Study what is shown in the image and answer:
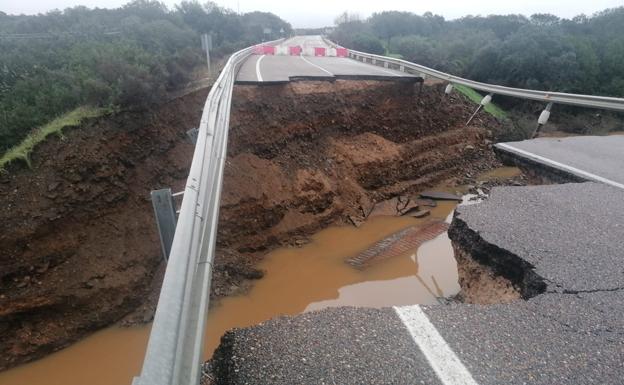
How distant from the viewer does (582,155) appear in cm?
669

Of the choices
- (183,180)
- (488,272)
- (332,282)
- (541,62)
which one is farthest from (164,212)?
(541,62)

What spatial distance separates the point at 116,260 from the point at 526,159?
7.84 m

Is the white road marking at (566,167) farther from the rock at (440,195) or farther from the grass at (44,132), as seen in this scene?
the grass at (44,132)

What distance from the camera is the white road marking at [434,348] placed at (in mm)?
2400

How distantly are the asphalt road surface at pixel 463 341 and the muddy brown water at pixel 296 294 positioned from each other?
3699 millimetres

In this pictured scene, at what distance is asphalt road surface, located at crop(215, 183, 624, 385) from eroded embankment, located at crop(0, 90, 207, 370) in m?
5.22

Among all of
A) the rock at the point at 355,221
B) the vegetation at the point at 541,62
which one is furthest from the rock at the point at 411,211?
the vegetation at the point at 541,62

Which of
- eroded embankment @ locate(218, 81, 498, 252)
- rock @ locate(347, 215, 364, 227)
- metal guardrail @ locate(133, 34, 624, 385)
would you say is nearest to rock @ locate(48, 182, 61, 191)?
eroded embankment @ locate(218, 81, 498, 252)

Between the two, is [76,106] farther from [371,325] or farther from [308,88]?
[371,325]

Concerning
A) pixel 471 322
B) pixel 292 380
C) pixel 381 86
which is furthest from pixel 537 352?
pixel 381 86

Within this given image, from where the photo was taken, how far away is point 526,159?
21.6 ft

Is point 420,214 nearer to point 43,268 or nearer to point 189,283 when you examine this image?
point 43,268

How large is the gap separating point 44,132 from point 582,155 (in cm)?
1030

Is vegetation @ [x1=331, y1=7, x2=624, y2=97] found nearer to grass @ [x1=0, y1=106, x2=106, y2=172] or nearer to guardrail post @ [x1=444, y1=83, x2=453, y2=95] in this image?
guardrail post @ [x1=444, y1=83, x2=453, y2=95]
